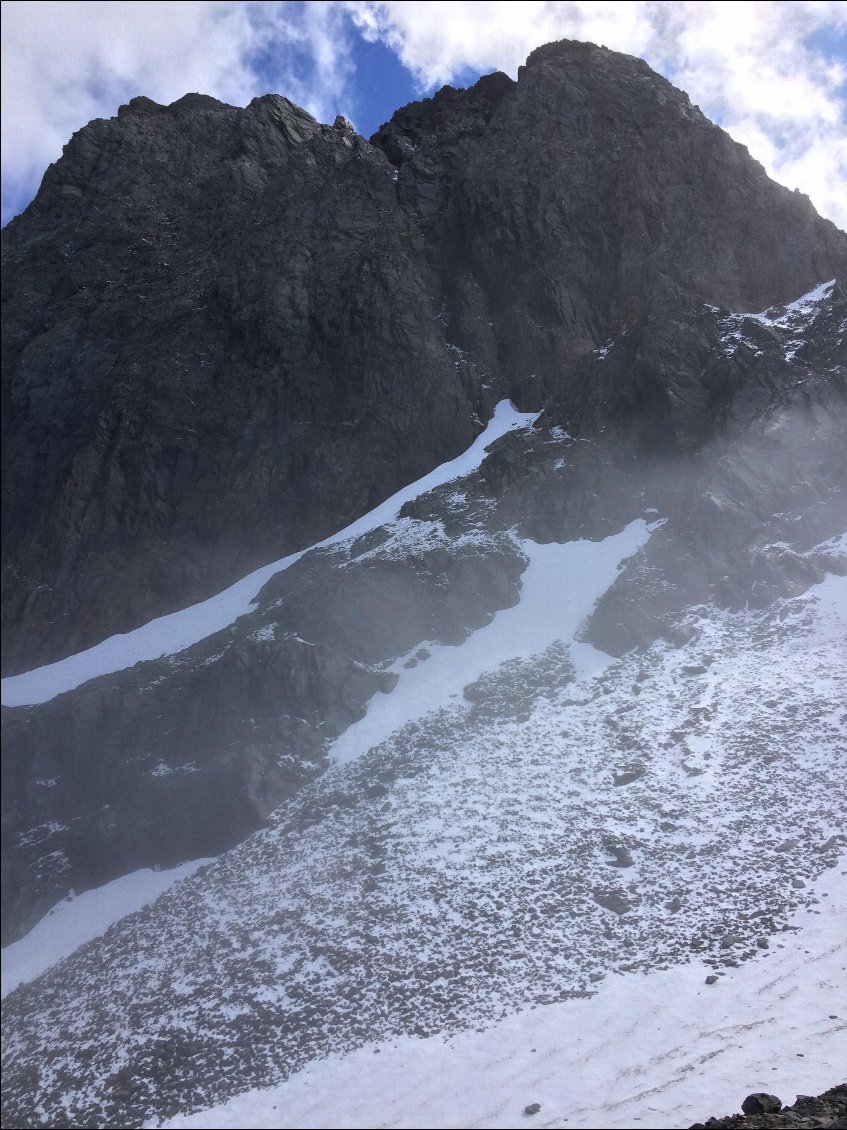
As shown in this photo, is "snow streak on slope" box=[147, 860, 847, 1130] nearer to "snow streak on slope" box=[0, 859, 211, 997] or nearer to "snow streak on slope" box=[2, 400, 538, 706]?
"snow streak on slope" box=[0, 859, 211, 997]

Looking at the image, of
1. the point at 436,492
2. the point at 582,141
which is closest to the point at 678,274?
the point at 582,141

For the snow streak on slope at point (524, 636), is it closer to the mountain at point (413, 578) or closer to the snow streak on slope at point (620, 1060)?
the mountain at point (413, 578)

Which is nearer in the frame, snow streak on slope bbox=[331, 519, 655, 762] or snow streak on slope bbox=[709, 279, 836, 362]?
snow streak on slope bbox=[331, 519, 655, 762]

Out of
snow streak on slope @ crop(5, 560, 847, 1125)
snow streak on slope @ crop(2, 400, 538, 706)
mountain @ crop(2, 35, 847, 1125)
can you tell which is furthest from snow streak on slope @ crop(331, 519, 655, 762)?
snow streak on slope @ crop(2, 400, 538, 706)

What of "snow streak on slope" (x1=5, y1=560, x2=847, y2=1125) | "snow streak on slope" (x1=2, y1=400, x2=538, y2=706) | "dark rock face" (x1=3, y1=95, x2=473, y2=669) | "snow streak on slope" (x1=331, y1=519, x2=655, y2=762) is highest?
"dark rock face" (x1=3, y1=95, x2=473, y2=669)

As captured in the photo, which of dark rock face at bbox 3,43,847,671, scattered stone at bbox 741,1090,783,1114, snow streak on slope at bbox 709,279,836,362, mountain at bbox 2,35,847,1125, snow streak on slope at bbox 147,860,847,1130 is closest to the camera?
scattered stone at bbox 741,1090,783,1114

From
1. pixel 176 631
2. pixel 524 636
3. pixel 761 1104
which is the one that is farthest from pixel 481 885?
pixel 176 631
